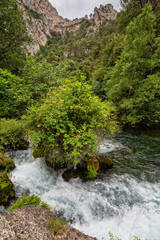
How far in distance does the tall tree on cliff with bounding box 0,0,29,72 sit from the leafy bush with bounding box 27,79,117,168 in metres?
9.28

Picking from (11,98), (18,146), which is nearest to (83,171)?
(18,146)

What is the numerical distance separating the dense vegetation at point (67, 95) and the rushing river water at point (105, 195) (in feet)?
2.79

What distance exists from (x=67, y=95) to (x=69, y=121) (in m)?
1.01

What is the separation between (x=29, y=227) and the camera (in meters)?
1.85

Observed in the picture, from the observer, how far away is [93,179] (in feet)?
15.1

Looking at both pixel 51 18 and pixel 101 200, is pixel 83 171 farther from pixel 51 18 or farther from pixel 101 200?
pixel 51 18

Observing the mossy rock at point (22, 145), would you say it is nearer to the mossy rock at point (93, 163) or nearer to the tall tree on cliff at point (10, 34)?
the mossy rock at point (93, 163)

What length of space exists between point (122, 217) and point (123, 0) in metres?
29.7

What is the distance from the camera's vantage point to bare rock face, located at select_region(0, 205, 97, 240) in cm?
167

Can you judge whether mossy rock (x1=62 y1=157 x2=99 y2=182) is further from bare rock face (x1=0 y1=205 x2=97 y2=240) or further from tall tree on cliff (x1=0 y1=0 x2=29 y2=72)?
tall tree on cliff (x1=0 y1=0 x2=29 y2=72)

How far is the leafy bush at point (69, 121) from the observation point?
371cm

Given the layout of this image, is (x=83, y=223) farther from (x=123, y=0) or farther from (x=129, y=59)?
(x=123, y=0)

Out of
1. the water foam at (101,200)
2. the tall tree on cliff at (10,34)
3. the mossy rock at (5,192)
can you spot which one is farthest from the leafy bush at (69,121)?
the tall tree on cliff at (10,34)

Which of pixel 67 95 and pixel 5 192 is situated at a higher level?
pixel 67 95
